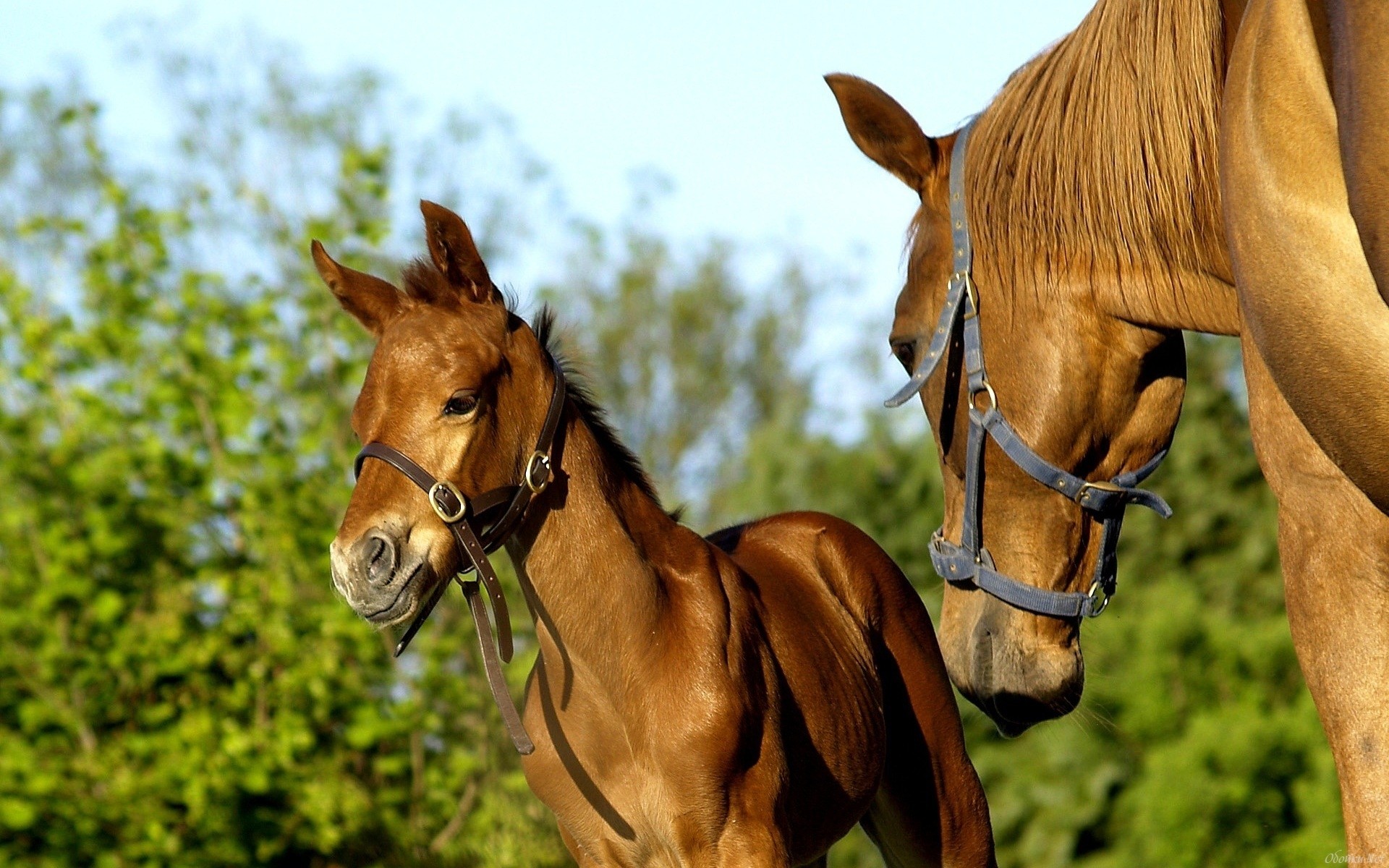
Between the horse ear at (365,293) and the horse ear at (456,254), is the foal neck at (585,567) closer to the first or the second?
the horse ear at (456,254)

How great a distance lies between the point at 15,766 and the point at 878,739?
4.12m

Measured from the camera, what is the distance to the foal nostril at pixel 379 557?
2.65 m

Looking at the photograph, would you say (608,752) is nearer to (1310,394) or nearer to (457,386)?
(457,386)

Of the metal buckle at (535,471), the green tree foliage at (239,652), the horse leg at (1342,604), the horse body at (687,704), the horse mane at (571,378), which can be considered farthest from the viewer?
the green tree foliage at (239,652)

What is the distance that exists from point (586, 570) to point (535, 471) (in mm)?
250

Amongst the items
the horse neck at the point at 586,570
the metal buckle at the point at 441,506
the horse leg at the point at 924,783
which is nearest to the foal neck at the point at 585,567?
the horse neck at the point at 586,570

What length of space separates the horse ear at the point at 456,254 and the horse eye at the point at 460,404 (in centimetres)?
30

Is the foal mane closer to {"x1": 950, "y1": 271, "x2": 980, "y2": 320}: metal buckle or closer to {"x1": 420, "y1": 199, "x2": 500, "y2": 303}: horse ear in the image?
{"x1": 420, "y1": 199, "x2": 500, "y2": 303}: horse ear

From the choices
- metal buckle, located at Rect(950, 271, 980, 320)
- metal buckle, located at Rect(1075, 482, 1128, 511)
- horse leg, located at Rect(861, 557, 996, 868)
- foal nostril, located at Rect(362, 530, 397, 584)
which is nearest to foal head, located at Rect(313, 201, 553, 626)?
foal nostril, located at Rect(362, 530, 397, 584)

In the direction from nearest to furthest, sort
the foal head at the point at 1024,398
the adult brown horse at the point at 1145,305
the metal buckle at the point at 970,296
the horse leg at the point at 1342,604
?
the adult brown horse at the point at 1145,305
the horse leg at the point at 1342,604
the foal head at the point at 1024,398
the metal buckle at the point at 970,296

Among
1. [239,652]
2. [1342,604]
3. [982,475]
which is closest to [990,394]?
[982,475]

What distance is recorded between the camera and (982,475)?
268cm

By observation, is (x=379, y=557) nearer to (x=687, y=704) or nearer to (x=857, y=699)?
(x=687, y=704)

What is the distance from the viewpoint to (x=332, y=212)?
7.42m
